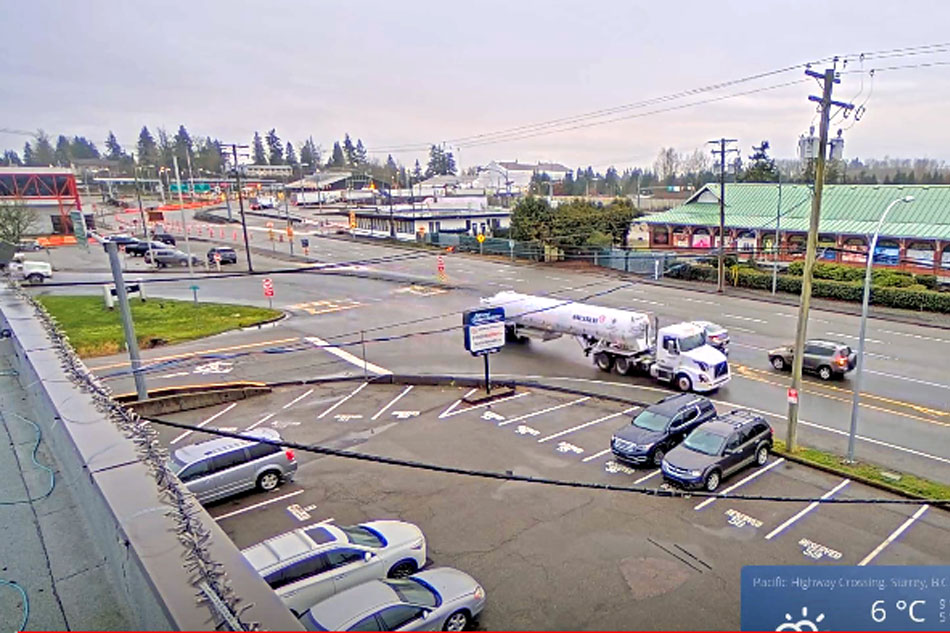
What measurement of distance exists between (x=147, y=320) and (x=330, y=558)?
2716cm

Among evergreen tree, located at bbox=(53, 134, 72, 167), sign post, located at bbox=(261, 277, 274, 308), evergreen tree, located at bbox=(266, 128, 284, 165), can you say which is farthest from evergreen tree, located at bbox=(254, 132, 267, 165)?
sign post, located at bbox=(261, 277, 274, 308)

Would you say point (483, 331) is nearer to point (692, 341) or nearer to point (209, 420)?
point (692, 341)

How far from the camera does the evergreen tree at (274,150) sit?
7042 inches

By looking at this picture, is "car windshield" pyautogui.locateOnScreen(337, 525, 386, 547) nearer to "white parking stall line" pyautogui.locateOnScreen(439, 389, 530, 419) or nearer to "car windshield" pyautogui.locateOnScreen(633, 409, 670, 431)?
"white parking stall line" pyautogui.locateOnScreen(439, 389, 530, 419)

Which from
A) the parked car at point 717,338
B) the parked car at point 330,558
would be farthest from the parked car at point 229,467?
the parked car at point 717,338

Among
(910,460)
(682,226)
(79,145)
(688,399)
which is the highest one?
(79,145)

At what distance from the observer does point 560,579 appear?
413 inches

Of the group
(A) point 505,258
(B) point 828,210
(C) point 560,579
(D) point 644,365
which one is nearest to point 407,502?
(C) point 560,579

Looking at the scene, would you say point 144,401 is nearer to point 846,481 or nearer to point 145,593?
point 145,593

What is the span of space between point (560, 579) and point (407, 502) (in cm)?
439

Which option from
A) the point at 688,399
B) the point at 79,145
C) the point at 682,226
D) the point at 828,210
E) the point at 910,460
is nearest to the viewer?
the point at 910,460

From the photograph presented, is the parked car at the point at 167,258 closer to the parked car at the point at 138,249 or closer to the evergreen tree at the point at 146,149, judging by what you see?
the parked car at the point at 138,249

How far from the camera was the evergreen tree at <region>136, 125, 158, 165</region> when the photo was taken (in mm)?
132250

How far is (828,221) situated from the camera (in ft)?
150
